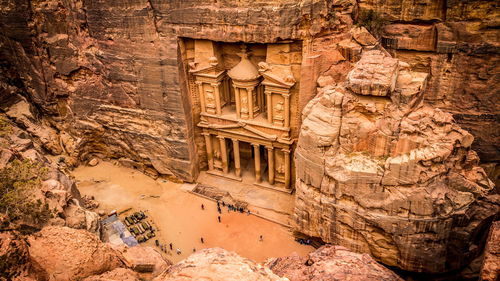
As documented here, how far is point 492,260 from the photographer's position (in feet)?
25.6

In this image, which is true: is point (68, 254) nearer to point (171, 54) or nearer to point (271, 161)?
point (171, 54)

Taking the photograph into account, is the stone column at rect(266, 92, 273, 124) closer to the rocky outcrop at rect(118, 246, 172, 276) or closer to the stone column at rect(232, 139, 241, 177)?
the stone column at rect(232, 139, 241, 177)

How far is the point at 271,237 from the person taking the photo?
1966cm

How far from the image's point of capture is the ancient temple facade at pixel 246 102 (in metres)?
19.8

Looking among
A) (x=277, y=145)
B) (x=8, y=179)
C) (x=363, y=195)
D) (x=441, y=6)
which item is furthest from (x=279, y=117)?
(x=8, y=179)

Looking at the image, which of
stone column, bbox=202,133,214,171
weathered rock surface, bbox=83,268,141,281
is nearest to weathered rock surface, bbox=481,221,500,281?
weathered rock surface, bbox=83,268,141,281

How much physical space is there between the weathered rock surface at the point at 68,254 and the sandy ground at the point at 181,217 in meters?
9.20

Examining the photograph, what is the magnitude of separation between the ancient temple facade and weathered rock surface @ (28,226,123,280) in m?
12.1

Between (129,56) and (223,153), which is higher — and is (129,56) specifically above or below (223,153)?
above

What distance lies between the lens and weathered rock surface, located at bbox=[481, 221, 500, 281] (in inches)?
301

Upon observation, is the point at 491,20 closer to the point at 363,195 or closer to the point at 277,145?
the point at 363,195

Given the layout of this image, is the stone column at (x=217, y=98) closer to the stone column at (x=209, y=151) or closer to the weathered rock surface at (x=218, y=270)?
the stone column at (x=209, y=151)

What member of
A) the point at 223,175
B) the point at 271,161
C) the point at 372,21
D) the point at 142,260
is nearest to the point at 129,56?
the point at 223,175

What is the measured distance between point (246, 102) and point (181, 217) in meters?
7.10
